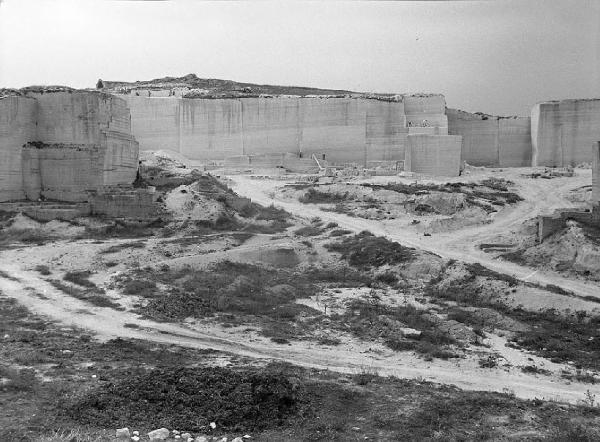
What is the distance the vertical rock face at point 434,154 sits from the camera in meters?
43.6

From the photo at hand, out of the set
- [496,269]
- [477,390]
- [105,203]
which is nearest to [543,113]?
[496,269]

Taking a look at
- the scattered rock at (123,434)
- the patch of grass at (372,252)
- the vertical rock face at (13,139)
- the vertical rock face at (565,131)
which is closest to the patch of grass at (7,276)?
the vertical rock face at (13,139)

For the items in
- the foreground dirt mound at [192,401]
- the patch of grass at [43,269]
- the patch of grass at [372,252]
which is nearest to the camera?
the foreground dirt mound at [192,401]

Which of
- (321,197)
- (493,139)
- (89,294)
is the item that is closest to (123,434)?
(89,294)

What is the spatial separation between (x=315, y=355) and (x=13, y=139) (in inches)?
763

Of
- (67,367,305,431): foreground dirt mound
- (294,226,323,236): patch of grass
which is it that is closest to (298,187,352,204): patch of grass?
(294,226,323,236): patch of grass

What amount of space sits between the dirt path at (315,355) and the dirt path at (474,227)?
7.02 metres

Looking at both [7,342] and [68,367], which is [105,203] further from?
[68,367]

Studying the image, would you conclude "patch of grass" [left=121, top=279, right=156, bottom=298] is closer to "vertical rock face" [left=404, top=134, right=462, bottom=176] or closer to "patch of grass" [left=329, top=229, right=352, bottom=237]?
"patch of grass" [left=329, top=229, right=352, bottom=237]

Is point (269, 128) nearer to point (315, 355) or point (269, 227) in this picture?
point (269, 227)

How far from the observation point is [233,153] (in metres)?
51.8

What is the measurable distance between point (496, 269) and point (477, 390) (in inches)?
403

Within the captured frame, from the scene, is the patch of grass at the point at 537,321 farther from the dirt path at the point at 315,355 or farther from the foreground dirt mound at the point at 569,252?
the foreground dirt mound at the point at 569,252

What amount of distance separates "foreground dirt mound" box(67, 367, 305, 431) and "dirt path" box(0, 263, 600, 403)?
2149mm
